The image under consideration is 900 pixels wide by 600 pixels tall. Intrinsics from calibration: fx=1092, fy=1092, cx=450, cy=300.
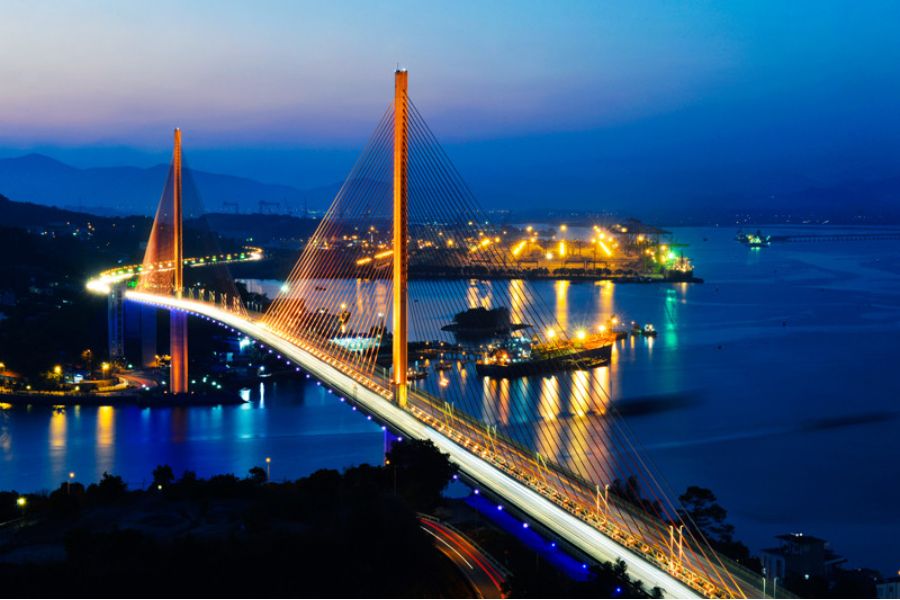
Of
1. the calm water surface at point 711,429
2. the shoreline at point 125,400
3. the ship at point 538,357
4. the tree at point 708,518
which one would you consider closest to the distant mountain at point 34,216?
the calm water surface at point 711,429

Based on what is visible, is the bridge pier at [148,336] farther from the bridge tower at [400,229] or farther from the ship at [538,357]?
the bridge tower at [400,229]

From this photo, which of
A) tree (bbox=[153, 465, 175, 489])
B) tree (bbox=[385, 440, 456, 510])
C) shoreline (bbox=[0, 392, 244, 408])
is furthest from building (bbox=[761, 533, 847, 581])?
shoreline (bbox=[0, 392, 244, 408])

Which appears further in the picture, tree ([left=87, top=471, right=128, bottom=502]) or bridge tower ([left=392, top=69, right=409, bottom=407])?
bridge tower ([left=392, top=69, right=409, bottom=407])

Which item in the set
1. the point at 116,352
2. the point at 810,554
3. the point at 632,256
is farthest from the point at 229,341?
the point at 632,256

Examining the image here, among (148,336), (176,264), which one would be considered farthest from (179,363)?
(176,264)

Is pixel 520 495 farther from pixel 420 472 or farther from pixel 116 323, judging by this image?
pixel 116 323

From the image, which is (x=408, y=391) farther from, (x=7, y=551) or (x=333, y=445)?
(x=7, y=551)

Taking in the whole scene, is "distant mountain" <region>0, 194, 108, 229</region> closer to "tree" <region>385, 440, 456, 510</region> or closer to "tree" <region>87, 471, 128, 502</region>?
"tree" <region>87, 471, 128, 502</region>
